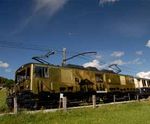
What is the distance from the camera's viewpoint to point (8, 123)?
1396 cm

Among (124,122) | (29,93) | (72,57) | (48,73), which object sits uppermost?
(72,57)

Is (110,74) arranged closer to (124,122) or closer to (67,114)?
(67,114)

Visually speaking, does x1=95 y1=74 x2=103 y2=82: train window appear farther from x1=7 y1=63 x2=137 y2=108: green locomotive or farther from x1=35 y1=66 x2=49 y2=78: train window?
x1=35 y1=66 x2=49 y2=78: train window

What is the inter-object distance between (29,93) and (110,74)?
14239mm

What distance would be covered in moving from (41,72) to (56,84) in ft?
6.29

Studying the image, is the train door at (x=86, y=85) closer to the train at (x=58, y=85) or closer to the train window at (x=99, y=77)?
the train at (x=58, y=85)

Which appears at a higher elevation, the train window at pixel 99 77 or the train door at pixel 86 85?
the train window at pixel 99 77

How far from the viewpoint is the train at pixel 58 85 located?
72.1ft

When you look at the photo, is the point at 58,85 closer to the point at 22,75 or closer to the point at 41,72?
the point at 41,72

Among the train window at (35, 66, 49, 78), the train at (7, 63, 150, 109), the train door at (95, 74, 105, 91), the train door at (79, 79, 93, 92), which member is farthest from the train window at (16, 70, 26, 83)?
the train door at (95, 74, 105, 91)

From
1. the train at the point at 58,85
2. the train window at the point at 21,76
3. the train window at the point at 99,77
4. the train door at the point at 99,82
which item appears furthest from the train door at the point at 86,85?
the train window at the point at 21,76

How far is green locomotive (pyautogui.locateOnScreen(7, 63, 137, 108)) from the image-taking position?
864 inches

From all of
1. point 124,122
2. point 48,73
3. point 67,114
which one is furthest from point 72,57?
point 124,122

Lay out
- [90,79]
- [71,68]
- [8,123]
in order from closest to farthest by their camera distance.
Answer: [8,123]
[71,68]
[90,79]
